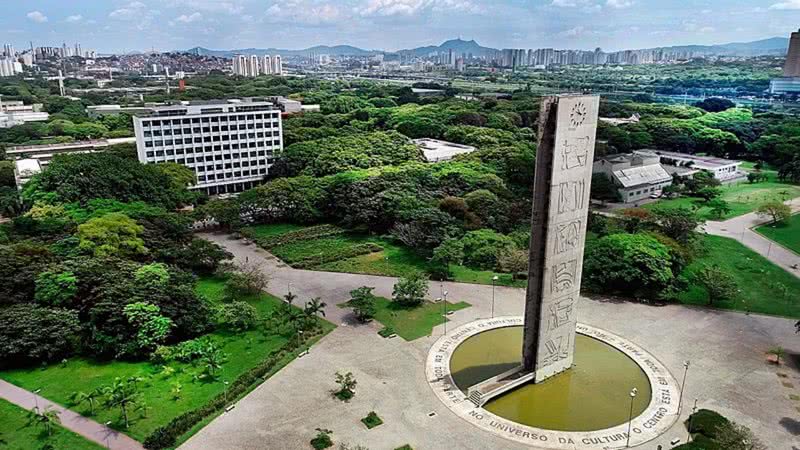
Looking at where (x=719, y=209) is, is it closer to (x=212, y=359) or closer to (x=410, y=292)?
(x=410, y=292)

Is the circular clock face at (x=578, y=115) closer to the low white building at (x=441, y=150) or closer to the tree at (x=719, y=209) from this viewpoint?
the tree at (x=719, y=209)

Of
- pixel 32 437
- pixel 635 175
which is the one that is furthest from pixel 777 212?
pixel 32 437

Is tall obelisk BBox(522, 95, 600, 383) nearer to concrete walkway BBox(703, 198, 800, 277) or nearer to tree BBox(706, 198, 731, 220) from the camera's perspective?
concrete walkway BBox(703, 198, 800, 277)

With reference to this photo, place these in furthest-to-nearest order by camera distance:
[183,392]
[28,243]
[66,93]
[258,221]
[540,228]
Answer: [66,93], [258,221], [28,243], [183,392], [540,228]

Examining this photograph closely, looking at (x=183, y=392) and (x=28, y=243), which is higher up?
(x=28, y=243)

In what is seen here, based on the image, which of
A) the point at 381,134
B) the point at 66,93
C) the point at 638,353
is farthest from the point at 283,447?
the point at 66,93

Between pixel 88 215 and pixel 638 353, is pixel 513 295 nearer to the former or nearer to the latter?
pixel 638 353

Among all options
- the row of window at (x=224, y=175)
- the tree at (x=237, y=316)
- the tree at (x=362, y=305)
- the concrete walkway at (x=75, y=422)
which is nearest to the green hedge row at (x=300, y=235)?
the tree at (x=237, y=316)
